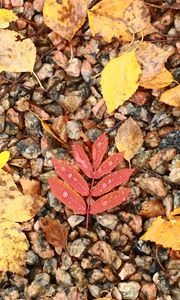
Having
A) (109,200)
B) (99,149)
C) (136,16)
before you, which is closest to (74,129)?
(99,149)

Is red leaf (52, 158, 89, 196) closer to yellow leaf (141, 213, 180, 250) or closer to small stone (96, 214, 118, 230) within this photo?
small stone (96, 214, 118, 230)

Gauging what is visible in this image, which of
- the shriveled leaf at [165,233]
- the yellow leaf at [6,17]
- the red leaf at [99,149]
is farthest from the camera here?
the yellow leaf at [6,17]

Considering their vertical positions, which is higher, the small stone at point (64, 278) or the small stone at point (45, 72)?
the small stone at point (45, 72)

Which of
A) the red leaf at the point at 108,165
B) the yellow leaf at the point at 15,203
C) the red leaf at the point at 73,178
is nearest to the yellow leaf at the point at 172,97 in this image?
the red leaf at the point at 108,165

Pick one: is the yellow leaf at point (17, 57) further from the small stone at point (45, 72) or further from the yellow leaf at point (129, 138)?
the yellow leaf at point (129, 138)

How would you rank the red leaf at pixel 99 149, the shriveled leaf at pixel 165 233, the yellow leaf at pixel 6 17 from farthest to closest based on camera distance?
the yellow leaf at pixel 6 17, the red leaf at pixel 99 149, the shriveled leaf at pixel 165 233

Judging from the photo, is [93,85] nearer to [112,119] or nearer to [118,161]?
[112,119]

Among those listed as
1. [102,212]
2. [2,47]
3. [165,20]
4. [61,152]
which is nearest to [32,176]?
[61,152]

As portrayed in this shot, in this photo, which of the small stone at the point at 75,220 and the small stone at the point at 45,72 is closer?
the small stone at the point at 75,220
